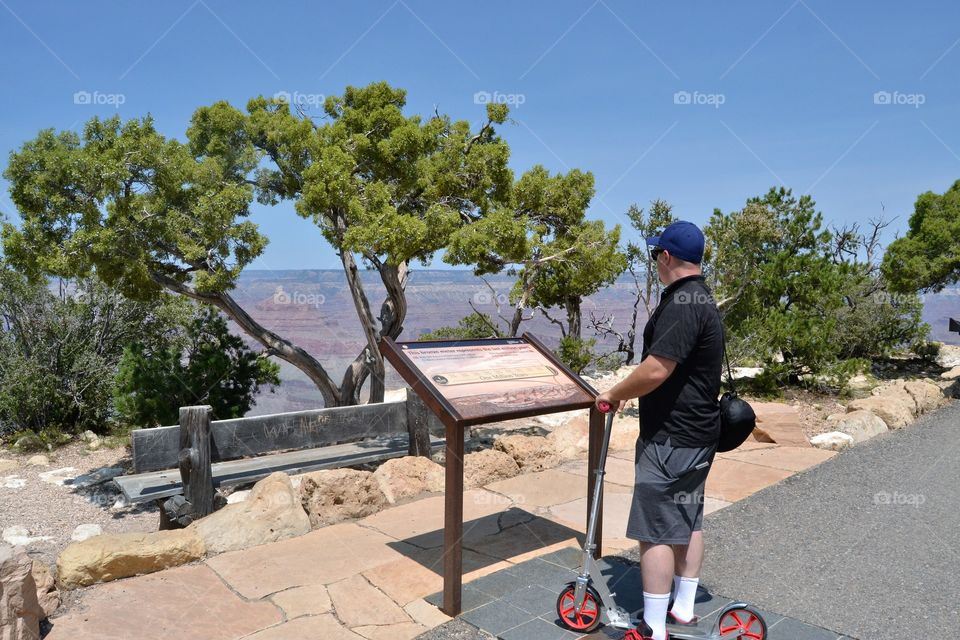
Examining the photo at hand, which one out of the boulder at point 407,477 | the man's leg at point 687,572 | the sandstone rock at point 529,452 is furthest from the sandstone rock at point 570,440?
the man's leg at point 687,572

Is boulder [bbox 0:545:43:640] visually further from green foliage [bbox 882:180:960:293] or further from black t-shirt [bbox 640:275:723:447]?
green foliage [bbox 882:180:960:293]

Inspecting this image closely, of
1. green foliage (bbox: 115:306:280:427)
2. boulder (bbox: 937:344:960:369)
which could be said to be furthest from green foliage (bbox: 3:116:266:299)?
boulder (bbox: 937:344:960:369)

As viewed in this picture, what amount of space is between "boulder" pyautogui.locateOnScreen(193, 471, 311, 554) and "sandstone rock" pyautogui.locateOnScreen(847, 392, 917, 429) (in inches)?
268

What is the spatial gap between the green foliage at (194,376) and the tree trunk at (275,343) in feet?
1.56

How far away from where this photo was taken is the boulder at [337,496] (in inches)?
199

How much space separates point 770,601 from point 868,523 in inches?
65.2

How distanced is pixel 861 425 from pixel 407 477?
5.12 metres

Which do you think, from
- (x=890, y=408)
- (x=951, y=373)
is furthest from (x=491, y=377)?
(x=951, y=373)

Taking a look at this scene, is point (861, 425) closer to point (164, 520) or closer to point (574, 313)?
point (164, 520)

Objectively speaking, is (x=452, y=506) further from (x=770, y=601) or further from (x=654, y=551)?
(x=770, y=601)

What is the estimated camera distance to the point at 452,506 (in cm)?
360

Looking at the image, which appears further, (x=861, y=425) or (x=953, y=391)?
(x=953, y=391)

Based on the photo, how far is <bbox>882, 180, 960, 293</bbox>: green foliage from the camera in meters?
15.0

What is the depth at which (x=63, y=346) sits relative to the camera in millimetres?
11492
